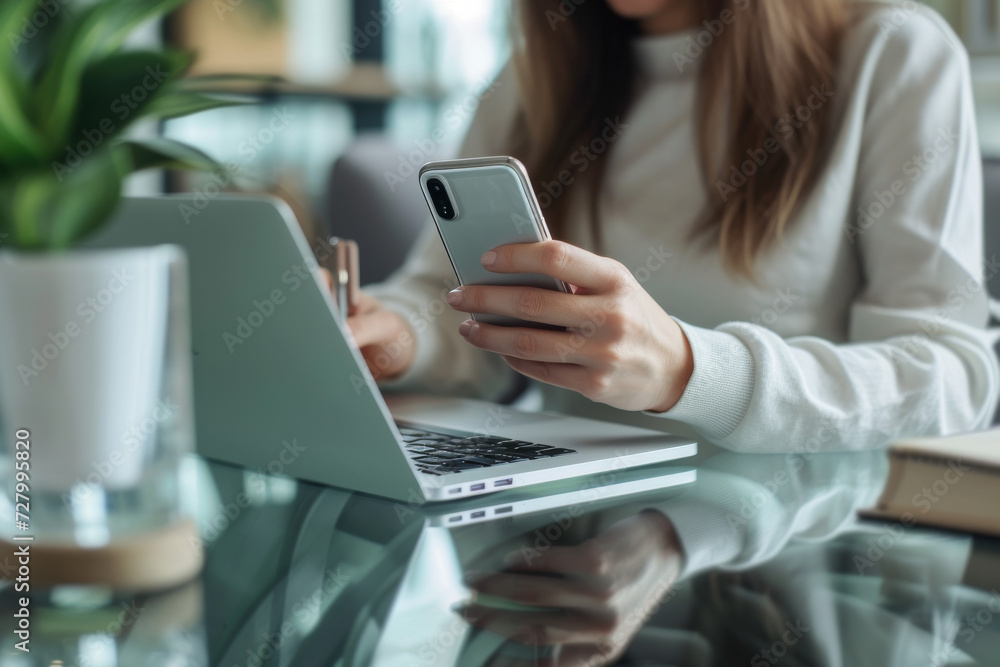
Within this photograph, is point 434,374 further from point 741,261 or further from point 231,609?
point 231,609

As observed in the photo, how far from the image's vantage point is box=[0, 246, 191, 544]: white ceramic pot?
0.43 metres

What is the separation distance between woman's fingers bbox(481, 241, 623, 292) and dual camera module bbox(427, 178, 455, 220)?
0.15 ft

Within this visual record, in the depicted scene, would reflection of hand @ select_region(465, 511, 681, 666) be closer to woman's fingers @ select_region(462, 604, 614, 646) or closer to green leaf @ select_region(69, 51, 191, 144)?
woman's fingers @ select_region(462, 604, 614, 646)

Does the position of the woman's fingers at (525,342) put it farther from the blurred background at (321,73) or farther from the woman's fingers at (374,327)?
the blurred background at (321,73)

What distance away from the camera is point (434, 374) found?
3.53 ft

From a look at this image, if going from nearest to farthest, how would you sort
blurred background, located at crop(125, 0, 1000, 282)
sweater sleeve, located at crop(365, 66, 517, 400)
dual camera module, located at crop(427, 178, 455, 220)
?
dual camera module, located at crop(427, 178, 455, 220), sweater sleeve, located at crop(365, 66, 517, 400), blurred background, located at crop(125, 0, 1000, 282)

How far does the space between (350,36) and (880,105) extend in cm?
228

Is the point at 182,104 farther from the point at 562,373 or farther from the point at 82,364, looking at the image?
the point at 562,373

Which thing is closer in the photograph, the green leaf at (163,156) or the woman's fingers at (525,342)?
the green leaf at (163,156)

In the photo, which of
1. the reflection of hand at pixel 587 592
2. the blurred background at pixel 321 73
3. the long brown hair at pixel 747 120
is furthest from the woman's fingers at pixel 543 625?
the blurred background at pixel 321 73

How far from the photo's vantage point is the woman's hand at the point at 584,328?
2.00 ft

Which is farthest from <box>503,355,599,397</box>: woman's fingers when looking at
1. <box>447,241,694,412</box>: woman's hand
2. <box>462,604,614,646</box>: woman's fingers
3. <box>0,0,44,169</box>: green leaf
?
<box>0,0,44,169</box>: green leaf

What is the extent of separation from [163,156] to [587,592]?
30cm

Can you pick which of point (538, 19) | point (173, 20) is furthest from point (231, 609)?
point (173, 20)
